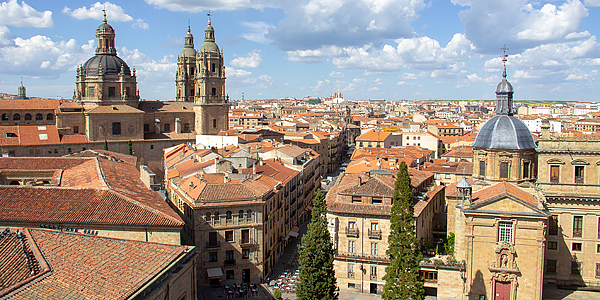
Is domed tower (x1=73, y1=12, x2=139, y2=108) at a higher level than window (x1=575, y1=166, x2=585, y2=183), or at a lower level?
higher

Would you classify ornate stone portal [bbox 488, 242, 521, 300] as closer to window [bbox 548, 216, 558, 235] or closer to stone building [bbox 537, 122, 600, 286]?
stone building [bbox 537, 122, 600, 286]

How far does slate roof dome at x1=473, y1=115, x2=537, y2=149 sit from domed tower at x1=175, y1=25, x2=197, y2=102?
66471mm

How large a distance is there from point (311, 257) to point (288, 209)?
59.0ft

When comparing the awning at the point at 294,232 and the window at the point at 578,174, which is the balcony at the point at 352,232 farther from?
the window at the point at 578,174

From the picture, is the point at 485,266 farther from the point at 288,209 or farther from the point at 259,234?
the point at 288,209

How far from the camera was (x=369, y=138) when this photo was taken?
100m

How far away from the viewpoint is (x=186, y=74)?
9588 cm

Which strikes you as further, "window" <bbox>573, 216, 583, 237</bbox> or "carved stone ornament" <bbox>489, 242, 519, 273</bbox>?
"window" <bbox>573, 216, 583, 237</bbox>

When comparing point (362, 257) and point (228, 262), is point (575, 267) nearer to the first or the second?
point (362, 257)

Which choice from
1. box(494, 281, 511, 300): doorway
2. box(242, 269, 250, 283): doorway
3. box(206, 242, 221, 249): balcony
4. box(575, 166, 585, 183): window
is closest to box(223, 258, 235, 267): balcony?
box(242, 269, 250, 283): doorway

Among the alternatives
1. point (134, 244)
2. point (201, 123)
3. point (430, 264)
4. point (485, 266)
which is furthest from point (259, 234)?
point (201, 123)

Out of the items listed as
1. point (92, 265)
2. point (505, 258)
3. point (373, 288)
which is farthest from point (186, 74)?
point (92, 265)

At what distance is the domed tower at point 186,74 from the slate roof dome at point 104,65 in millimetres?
14791

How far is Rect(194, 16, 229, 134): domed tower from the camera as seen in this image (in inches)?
3300
